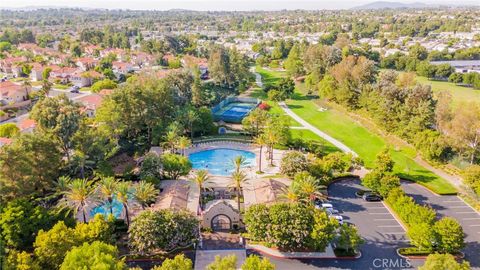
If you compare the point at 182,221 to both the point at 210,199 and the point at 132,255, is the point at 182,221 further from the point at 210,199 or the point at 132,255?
the point at 210,199

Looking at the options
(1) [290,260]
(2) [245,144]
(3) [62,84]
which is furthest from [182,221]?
(3) [62,84]

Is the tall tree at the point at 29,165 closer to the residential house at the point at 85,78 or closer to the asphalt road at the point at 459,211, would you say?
the asphalt road at the point at 459,211

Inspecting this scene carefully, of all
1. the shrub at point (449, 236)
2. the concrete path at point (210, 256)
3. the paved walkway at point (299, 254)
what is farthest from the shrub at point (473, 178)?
the concrete path at point (210, 256)

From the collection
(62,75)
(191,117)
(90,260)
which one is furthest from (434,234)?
(62,75)

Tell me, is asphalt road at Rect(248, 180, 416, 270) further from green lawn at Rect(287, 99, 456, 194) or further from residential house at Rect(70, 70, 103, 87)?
residential house at Rect(70, 70, 103, 87)

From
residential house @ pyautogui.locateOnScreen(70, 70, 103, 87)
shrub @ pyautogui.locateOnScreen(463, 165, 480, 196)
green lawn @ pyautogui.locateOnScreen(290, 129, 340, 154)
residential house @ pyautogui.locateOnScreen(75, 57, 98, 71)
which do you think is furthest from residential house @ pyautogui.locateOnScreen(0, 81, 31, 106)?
shrub @ pyautogui.locateOnScreen(463, 165, 480, 196)

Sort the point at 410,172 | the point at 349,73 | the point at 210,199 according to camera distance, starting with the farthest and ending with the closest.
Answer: the point at 349,73, the point at 410,172, the point at 210,199

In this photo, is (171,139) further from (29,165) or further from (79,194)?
(79,194)
